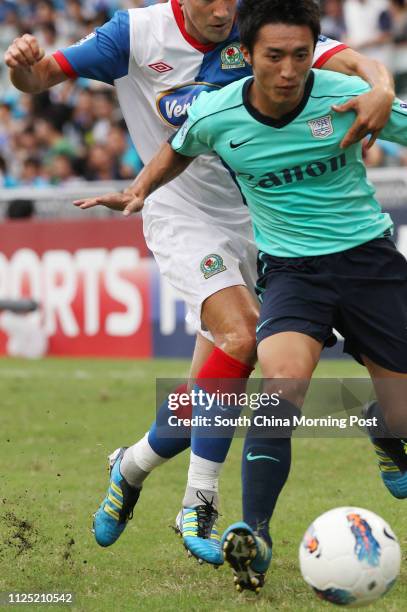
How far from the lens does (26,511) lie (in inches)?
238

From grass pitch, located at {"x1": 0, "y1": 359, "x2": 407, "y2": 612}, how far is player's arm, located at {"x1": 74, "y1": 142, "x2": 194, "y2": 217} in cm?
152

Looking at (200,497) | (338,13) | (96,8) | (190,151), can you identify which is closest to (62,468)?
(200,497)

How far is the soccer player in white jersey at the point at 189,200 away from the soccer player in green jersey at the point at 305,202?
387 millimetres

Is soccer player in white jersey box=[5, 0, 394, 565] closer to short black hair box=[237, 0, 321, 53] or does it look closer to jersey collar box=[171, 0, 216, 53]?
jersey collar box=[171, 0, 216, 53]

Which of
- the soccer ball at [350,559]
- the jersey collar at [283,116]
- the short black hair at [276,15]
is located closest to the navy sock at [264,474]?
the soccer ball at [350,559]

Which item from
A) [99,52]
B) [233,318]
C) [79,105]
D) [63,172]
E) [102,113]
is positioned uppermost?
[99,52]

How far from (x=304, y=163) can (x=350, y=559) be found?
1.60 metres

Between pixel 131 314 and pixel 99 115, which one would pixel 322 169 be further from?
pixel 99 115

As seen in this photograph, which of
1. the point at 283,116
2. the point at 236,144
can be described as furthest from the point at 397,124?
the point at 236,144

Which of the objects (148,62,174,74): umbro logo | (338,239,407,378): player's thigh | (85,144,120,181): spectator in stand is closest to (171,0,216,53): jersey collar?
(148,62,174,74): umbro logo

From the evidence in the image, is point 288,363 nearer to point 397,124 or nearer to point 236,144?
point 236,144

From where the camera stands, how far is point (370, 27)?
46.5 ft

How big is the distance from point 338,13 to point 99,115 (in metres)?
3.61

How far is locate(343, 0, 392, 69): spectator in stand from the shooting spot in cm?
1380
